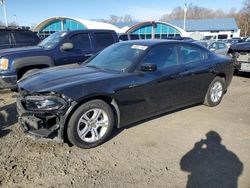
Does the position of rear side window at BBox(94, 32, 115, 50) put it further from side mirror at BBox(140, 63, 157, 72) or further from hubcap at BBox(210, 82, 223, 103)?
side mirror at BBox(140, 63, 157, 72)

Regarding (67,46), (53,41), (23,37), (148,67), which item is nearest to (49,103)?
(148,67)

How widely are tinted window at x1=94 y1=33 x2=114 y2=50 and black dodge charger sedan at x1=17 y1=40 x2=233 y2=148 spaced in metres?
2.75

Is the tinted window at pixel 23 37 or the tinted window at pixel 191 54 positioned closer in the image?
the tinted window at pixel 191 54

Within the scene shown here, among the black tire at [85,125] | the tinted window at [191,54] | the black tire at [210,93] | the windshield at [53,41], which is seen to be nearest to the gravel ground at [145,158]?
the black tire at [85,125]

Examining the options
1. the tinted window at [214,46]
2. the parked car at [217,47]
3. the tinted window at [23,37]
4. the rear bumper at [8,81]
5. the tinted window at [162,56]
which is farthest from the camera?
the tinted window at [214,46]

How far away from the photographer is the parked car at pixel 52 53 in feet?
20.4

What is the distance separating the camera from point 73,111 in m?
3.51

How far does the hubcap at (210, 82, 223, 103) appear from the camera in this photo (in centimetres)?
565

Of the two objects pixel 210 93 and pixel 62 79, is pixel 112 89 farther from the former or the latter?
pixel 210 93

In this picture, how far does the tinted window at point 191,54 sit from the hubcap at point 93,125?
2140mm

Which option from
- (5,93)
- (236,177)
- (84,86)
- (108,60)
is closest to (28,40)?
(5,93)

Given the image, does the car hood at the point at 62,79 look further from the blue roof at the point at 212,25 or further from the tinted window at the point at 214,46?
the blue roof at the point at 212,25

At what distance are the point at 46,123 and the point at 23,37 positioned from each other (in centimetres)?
698

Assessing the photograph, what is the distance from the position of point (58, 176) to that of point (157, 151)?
1491 millimetres
